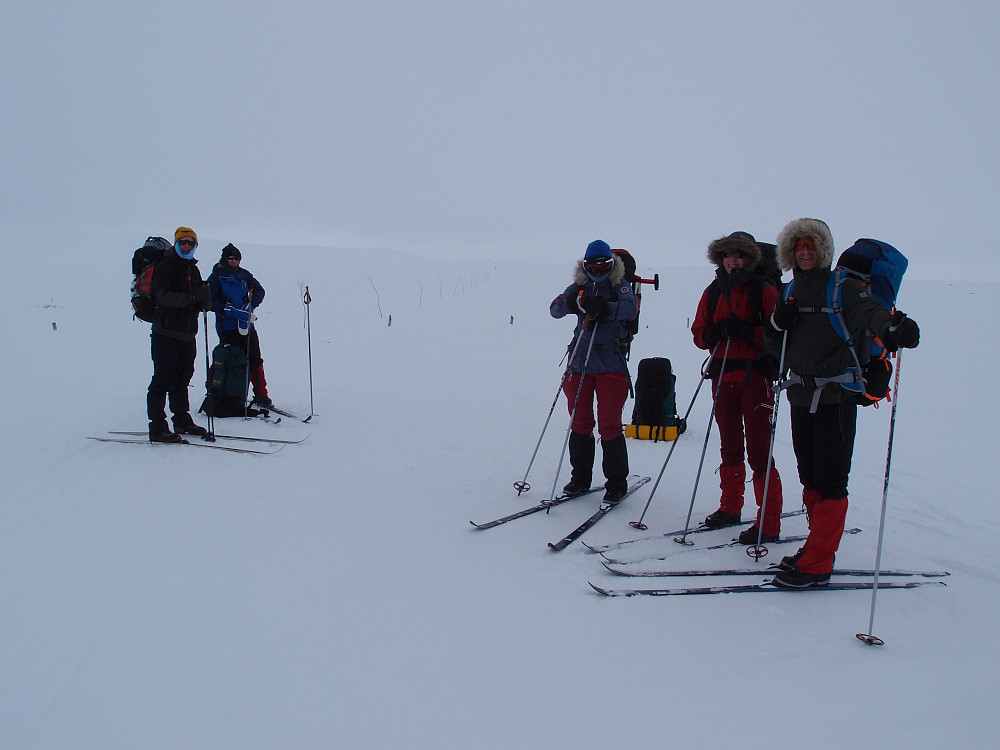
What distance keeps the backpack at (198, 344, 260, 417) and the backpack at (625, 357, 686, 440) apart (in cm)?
476

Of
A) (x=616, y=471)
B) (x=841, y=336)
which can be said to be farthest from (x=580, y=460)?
(x=841, y=336)

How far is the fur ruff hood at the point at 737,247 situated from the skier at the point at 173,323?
4973mm

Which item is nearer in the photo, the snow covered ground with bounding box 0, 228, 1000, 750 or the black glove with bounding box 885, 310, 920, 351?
the snow covered ground with bounding box 0, 228, 1000, 750

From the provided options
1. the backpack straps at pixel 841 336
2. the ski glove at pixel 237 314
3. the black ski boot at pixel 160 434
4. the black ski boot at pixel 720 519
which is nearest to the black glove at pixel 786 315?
the backpack straps at pixel 841 336

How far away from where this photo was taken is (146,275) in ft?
19.3

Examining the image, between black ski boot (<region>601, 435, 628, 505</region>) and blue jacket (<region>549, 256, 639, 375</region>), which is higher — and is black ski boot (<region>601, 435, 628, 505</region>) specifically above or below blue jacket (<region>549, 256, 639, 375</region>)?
below

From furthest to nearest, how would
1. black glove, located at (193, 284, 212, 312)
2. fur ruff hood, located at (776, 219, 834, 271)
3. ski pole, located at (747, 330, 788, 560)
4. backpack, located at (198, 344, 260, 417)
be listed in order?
1. backpack, located at (198, 344, 260, 417)
2. black glove, located at (193, 284, 212, 312)
3. ski pole, located at (747, 330, 788, 560)
4. fur ruff hood, located at (776, 219, 834, 271)

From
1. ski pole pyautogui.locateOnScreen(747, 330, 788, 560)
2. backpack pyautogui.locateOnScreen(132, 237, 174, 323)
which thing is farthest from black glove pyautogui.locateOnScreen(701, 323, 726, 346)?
backpack pyautogui.locateOnScreen(132, 237, 174, 323)

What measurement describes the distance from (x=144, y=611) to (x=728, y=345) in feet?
13.0

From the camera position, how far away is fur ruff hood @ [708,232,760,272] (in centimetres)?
408

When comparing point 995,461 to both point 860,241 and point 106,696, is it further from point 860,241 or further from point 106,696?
point 106,696

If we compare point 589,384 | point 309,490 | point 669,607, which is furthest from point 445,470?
point 669,607

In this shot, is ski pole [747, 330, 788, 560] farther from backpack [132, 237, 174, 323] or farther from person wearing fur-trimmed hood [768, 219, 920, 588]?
backpack [132, 237, 174, 323]

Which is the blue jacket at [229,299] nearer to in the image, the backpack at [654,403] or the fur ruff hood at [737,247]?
the backpack at [654,403]
